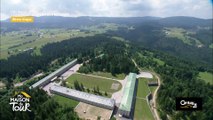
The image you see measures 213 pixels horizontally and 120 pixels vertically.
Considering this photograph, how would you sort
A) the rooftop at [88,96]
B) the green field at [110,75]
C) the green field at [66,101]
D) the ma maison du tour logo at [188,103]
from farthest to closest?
the green field at [110,75] < the green field at [66,101] < the rooftop at [88,96] < the ma maison du tour logo at [188,103]

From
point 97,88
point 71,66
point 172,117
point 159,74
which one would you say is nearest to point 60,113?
point 97,88

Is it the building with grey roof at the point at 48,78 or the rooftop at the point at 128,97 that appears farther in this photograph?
the building with grey roof at the point at 48,78

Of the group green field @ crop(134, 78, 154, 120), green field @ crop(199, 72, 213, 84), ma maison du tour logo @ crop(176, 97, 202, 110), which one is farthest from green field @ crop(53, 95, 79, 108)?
green field @ crop(199, 72, 213, 84)

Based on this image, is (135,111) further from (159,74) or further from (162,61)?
(162,61)

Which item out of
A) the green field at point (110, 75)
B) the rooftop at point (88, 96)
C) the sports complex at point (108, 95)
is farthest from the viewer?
the green field at point (110, 75)

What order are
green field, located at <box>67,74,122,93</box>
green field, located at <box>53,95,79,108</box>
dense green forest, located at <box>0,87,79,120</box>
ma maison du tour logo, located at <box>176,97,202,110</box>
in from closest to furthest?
ma maison du tour logo, located at <box>176,97,202,110</box> → dense green forest, located at <box>0,87,79,120</box> → green field, located at <box>53,95,79,108</box> → green field, located at <box>67,74,122,93</box>

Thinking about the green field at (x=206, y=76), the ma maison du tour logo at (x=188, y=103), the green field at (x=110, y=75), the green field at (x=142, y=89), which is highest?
the ma maison du tour logo at (x=188, y=103)

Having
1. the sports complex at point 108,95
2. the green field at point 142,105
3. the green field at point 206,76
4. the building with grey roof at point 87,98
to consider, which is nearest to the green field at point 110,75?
the sports complex at point 108,95

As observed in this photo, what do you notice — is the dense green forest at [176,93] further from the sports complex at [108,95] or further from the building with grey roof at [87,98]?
the building with grey roof at [87,98]

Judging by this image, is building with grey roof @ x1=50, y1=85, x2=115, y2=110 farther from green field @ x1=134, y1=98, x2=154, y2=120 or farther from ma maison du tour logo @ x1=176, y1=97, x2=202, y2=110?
ma maison du tour logo @ x1=176, y1=97, x2=202, y2=110
